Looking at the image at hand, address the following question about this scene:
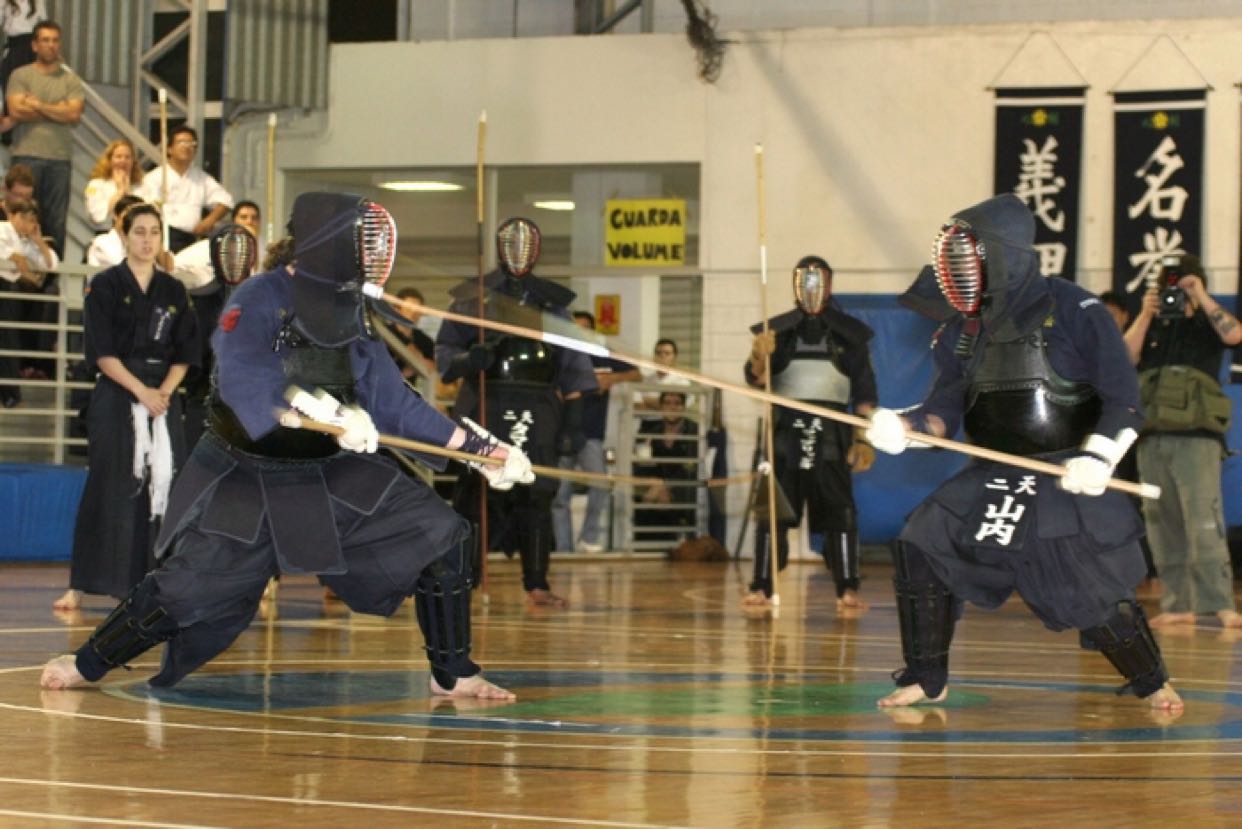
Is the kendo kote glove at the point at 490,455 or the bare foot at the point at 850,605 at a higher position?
the kendo kote glove at the point at 490,455

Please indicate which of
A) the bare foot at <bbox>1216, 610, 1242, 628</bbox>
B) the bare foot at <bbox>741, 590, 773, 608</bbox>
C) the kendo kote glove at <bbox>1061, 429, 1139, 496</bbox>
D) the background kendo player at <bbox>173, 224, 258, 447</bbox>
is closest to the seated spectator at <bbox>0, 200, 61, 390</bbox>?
the background kendo player at <bbox>173, 224, 258, 447</bbox>

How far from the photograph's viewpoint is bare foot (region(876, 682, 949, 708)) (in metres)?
6.19

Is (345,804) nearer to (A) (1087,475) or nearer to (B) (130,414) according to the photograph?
(A) (1087,475)

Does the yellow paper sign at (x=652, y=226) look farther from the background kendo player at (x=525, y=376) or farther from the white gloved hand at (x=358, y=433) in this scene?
the white gloved hand at (x=358, y=433)

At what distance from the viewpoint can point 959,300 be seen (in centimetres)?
629

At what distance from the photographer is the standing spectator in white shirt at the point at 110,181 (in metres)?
12.9

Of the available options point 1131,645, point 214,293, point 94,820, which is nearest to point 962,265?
point 1131,645

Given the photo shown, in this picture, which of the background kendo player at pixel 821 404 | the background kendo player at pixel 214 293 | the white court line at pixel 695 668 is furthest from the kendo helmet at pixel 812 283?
the white court line at pixel 695 668

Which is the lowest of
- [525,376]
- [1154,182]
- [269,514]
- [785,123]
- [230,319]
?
[269,514]

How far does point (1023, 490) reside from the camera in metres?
6.12

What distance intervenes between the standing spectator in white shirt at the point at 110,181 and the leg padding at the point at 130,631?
7.26 m

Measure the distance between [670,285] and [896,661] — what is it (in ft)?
31.9

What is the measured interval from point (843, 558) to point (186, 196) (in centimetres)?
545

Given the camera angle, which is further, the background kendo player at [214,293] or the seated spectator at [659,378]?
the seated spectator at [659,378]
